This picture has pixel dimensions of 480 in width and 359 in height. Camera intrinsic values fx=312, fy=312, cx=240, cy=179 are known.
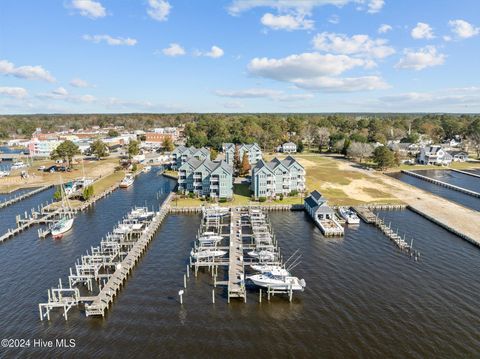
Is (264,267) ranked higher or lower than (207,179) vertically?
lower

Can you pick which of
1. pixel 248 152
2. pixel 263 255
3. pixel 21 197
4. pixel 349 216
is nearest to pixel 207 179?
pixel 349 216

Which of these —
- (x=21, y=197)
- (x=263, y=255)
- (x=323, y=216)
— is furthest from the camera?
(x=21, y=197)

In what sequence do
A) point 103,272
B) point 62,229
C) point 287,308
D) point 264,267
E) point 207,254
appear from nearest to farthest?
point 287,308
point 264,267
point 103,272
point 207,254
point 62,229

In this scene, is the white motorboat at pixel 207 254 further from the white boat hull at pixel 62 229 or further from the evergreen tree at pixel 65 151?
the evergreen tree at pixel 65 151

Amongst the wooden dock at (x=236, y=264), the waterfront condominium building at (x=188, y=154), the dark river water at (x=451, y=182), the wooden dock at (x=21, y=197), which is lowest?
the wooden dock at (x=236, y=264)

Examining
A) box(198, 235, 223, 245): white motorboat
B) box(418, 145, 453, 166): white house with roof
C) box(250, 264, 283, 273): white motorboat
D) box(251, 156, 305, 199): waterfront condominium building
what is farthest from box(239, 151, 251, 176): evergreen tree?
box(418, 145, 453, 166): white house with roof

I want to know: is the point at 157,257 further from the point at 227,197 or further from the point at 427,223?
the point at 427,223

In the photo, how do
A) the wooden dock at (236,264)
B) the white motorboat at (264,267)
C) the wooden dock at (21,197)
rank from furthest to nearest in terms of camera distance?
1. the wooden dock at (21,197)
2. the white motorboat at (264,267)
3. the wooden dock at (236,264)

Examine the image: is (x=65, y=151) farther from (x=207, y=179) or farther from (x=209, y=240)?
(x=209, y=240)

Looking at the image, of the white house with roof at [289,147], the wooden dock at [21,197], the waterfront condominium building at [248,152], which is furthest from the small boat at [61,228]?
the white house with roof at [289,147]
